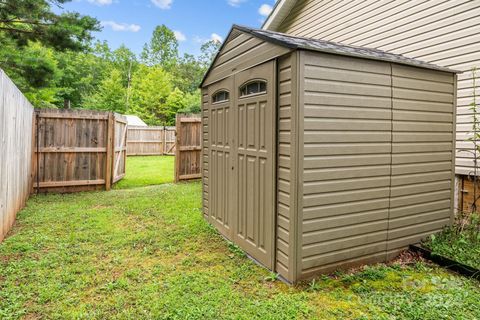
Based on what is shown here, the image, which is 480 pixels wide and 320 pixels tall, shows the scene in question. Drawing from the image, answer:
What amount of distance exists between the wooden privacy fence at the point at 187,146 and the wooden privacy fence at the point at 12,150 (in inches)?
139

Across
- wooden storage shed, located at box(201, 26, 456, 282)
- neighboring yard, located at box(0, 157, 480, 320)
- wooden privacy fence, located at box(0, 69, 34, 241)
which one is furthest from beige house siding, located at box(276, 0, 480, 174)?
wooden privacy fence, located at box(0, 69, 34, 241)

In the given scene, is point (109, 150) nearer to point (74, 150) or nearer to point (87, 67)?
point (74, 150)

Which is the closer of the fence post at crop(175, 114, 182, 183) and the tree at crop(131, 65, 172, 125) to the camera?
the fence post at crop(175, 114, 182, 183)

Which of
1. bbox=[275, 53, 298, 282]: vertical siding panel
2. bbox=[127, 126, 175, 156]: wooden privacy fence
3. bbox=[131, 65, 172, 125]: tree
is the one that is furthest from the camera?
bbox=[131, 65, 172, 125]: tree

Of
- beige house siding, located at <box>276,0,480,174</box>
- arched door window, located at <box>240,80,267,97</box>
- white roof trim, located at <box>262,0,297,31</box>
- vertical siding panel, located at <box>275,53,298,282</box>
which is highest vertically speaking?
white roof trim, located at <box>262,0,297,31</box>

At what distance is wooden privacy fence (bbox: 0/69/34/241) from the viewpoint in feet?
12.3

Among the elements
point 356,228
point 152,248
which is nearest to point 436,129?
point 356,228

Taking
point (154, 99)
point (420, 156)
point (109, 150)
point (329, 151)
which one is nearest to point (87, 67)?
point (154, 99)

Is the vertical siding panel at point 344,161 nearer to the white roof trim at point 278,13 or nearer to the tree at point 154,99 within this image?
the white roof trim at point 278,13

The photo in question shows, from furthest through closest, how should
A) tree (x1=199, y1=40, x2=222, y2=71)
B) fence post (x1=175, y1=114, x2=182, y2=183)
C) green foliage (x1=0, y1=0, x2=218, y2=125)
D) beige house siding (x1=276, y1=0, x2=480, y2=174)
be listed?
1. tree (x1=199, y1=40, x2=222, y2=71)
2. fence post (x1=175, y1=114, x2=182, y2=183)
3. green foliage (x1=0, y1=0, x2=218, y2=125)
4. beige house siding (x1=276, y1=0, x2=480, y2=174)

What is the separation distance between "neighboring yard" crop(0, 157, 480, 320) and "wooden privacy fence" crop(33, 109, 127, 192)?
251cm

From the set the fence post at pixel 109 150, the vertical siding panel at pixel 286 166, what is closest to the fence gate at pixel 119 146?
the fence post at pixel 109 150

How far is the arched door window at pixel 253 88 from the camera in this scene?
330cm

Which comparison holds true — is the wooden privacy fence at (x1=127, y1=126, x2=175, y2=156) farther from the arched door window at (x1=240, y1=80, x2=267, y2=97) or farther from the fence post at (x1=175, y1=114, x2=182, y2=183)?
the arched door window at (x1=240, y1=80, x2=267, y2=97)
